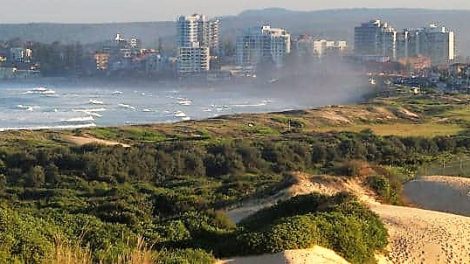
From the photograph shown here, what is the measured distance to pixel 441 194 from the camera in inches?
840

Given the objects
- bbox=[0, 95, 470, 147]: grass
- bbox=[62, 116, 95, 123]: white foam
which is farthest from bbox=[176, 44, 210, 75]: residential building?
bbox=[0, 95, 470, 147]: grass

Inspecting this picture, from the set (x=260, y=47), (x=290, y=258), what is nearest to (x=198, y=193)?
(x=290, y=258)

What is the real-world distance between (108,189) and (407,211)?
11380mm

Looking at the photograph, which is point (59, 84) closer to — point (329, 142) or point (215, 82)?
point (215, 82)

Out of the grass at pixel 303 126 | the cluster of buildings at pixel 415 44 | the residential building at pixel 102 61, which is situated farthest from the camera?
the cluster of buildings at pixel 415 44

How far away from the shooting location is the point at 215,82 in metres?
118

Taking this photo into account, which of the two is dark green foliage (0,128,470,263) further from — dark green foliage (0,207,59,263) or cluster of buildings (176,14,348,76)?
cluster of buildings (176,14,348,76)

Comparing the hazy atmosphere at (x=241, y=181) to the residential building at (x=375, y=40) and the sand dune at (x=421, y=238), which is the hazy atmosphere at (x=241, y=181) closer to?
the sand dune at (x=421, y=238)

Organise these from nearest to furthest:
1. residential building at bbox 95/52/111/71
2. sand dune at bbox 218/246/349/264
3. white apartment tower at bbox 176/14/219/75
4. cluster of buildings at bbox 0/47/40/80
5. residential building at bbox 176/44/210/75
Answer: sand dune at bbox 218/246/349/264
cluster of buildings at bbox 0/47/40/80
residential building at bbox 176/44/210/75
residential building at bbox 95/52/111/71
white apartment tower at bbox 176/14/219/75

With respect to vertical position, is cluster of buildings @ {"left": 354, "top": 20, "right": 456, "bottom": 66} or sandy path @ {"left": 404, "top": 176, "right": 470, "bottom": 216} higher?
cluster of buildings @ {"left": 354, "top": 20, "right": 456, "bottom": 66}

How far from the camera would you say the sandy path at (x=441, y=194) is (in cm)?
2061

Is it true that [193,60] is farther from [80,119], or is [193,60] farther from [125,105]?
[80,119]

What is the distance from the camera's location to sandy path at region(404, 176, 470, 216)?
811 inches

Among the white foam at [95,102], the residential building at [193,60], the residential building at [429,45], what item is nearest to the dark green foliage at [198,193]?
the white foam at [95,102]
